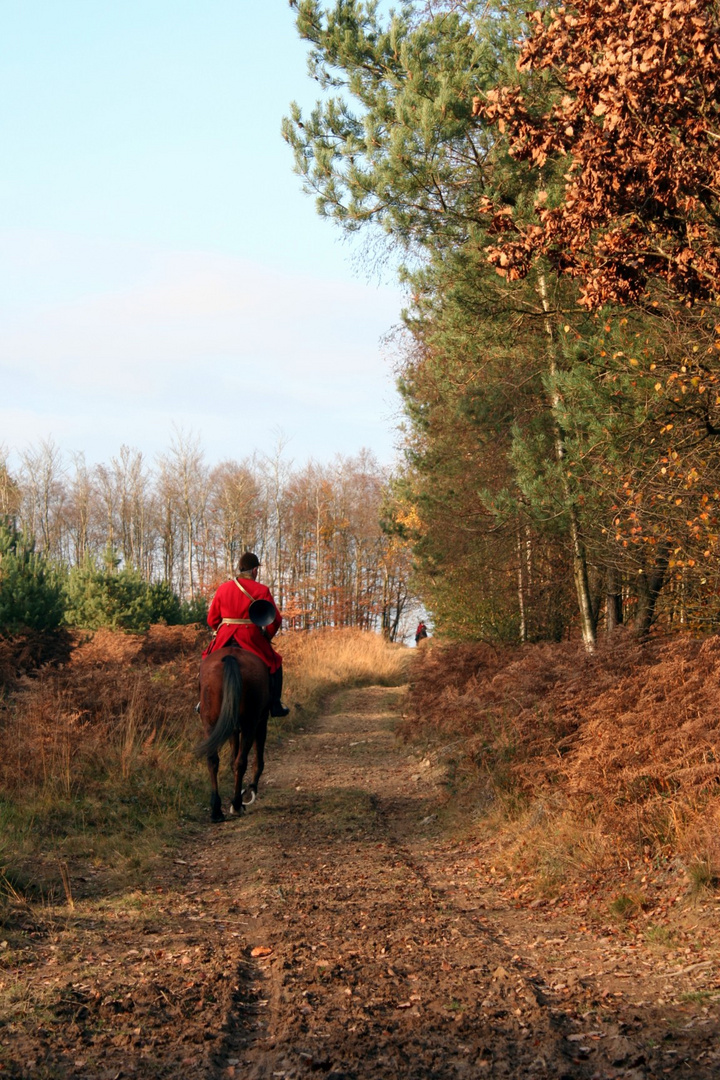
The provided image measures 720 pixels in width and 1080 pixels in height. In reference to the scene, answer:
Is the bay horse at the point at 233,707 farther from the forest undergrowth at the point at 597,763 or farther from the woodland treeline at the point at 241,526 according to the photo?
the woodland treeline at the point at 241,526

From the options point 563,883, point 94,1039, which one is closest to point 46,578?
point 563,883

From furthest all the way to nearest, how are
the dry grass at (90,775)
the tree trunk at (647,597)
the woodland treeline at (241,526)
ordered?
the woodland treeline at (241,526) → the tree trunk at (647,597) → the dry grass at (90,775)

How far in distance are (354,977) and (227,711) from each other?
4526 mm

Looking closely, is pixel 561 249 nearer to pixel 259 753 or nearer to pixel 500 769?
pixel 500 769

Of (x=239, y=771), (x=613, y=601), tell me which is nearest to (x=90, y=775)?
(x=239, y=771)

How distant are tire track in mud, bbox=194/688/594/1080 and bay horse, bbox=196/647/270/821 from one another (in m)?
0.59

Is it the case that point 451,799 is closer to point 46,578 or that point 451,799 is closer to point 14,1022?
point 14,1022

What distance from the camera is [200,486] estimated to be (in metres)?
70.5

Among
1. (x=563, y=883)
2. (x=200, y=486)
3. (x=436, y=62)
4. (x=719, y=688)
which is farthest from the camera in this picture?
(x=200, y=486)

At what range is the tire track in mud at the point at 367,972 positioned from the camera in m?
3.60

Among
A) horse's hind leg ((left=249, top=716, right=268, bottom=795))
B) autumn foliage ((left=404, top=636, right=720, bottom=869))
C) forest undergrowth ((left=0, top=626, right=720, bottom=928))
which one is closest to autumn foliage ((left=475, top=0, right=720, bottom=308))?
autumn foliage ((left=404, top=636, right=720, bottom=869))

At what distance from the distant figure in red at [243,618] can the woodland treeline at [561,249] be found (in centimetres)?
374

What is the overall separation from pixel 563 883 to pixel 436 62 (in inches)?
363

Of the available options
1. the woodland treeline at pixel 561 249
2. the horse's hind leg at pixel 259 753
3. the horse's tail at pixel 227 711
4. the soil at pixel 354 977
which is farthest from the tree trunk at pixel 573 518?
the soil at pixel 354 977
